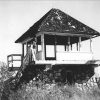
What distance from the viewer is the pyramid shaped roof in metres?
23.7

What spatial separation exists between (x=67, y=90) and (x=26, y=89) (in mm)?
2939

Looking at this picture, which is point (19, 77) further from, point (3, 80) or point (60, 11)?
point (60, 11)

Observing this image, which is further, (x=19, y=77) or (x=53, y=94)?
(x=19, y=77)

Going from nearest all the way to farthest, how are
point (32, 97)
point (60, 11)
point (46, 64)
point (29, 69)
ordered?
point (32, 97) < point (46, 64) < point (29, 69) < point (60, 11)

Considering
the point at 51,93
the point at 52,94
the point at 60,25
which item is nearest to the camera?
the point at 52,94

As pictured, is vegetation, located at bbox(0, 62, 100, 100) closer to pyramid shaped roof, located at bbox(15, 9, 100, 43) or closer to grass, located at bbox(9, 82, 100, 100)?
grass, located at bbox(9, 82, 100, 100)

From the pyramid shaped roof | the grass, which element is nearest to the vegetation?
the grass

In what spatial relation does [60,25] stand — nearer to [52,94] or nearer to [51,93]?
[51,93]

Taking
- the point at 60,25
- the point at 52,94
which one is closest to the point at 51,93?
the point at 52,94

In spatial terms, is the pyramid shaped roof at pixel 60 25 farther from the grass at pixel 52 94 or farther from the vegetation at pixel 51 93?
the grass at pixel 52 94

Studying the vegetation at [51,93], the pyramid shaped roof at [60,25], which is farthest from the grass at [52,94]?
the pyramid shaped roof at [60,25]

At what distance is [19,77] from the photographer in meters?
25.2

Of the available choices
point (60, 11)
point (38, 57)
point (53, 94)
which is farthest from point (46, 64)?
point (60, 11)

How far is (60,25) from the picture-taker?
24828 mm
